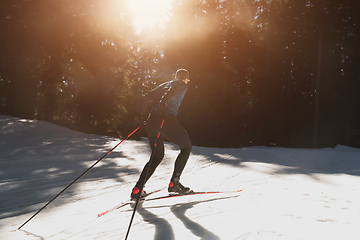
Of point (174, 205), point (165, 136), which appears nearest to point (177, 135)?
point (165, 136)

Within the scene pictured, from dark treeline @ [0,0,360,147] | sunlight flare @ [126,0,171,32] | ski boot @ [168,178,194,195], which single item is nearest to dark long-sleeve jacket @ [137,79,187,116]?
ski boot @ [168,178,194,195]

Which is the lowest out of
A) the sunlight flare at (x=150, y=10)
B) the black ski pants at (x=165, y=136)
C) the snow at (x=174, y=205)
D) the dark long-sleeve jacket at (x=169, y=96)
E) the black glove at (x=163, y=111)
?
the snow at (x=174, y=205)

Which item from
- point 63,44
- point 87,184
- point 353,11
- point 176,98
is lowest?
point 87,184

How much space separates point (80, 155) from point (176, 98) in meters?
5.33

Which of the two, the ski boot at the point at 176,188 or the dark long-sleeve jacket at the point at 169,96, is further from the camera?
the ski boot at the point at 176,188

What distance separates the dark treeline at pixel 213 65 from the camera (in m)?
17.1

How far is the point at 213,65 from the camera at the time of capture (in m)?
23.9

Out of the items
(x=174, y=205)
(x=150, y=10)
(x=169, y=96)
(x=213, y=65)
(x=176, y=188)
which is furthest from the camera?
(x=150, y=10)

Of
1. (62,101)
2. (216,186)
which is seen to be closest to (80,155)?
(216,186)

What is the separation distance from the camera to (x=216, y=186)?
4906mm

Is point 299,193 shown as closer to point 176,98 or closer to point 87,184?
point 176,98

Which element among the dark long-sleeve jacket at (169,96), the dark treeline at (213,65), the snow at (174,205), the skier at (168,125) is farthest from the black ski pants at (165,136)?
the dark treeline at (213,65)

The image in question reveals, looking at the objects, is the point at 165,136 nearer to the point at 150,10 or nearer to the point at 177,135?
the point at 177,135

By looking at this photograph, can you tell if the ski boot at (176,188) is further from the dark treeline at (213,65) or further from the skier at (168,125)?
the dark treeline at (213,65)
